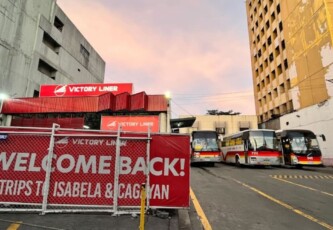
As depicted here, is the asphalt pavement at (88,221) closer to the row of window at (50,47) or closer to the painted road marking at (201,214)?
the painted road marking at (201,214)

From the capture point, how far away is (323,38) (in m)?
29.7

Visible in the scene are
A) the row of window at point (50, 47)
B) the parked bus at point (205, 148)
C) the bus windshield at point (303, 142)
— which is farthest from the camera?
the row of window at point (50, 47)

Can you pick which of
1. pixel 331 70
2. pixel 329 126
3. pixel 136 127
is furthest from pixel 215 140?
pixel 331 70

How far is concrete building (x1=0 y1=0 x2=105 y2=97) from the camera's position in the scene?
30234 millimetres

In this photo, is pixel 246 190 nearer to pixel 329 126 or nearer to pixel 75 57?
pixel 329 126

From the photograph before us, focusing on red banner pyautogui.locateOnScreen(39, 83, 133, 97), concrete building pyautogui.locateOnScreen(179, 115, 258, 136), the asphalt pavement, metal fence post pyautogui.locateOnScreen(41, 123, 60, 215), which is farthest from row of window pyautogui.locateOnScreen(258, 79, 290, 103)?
metal fence post pyautogui.locateOnScreen(41, 123, 60, 215)

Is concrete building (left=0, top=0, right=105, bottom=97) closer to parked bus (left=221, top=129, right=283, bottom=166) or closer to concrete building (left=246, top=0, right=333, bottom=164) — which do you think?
parked bus (left=221, top=129, right=283, bottom=166)

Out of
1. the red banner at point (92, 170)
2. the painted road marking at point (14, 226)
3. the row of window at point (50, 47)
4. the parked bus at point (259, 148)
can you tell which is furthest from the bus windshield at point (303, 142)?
the row of window at point (50, 47)

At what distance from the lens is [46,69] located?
38.7 metres

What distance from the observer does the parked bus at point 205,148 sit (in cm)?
2269

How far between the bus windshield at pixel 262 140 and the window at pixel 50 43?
1246 inches

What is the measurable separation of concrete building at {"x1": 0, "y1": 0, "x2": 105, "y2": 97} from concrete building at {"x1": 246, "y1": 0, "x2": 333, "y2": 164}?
32.5 metres

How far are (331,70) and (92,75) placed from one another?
39.8m

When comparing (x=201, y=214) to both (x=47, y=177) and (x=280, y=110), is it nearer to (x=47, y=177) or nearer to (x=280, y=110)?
(x=47, y=177)
